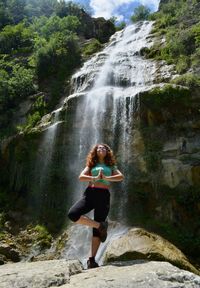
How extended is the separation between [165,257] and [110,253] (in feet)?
3.70

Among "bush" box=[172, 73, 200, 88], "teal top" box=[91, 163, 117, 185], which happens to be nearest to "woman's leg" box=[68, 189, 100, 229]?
"teal top" box=[91, 163, 117, 185]

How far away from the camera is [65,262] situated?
22.1 ft

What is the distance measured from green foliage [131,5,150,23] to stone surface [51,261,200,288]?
44.7m

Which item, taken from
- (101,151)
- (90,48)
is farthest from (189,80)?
(90,48)

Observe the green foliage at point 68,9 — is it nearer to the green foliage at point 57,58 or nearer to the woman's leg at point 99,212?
the green foliage at point 57,58

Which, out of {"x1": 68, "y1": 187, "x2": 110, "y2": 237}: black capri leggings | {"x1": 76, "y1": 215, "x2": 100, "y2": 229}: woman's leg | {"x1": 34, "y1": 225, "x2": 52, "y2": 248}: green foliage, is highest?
{"x1": 68, "y1": 187, "x2": 110, "y2": 237}: black capri leggings

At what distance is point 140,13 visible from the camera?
48500 millimetres

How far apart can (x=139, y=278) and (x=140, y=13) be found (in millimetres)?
46507

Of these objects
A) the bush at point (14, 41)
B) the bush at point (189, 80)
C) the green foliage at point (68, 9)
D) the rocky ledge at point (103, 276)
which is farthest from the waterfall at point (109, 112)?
the green foliage at point (68, 9)

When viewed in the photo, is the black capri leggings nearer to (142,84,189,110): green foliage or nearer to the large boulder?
the large boulder

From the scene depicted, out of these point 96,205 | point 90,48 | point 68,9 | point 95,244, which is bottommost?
point 95,244

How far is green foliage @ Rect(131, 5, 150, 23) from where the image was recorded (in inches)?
1886

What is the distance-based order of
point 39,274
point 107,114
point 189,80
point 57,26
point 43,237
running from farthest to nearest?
point 57,26
point 107,114
point 189,80
point 43,237
point 39,274

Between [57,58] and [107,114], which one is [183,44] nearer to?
[107,114]
